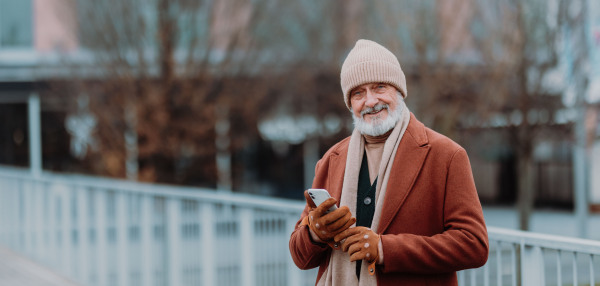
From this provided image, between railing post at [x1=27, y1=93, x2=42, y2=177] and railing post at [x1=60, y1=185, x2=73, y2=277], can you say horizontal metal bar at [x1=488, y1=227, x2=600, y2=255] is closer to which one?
railing post at [x1=60, y1=185, x2=73, y2=277]

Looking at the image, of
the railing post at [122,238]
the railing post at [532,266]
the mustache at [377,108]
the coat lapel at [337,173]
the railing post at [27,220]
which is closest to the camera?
the mustache at [377,108]

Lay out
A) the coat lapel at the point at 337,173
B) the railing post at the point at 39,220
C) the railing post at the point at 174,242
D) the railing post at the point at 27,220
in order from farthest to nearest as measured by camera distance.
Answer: the railing post at the point at 27,220 < the railing post at the point at 39,220 < the railing post at the point at 174,242 < the coat lapel at the point at 337,173

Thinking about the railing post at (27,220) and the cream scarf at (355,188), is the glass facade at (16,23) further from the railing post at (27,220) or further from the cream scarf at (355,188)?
the cream scarf at (355,188)

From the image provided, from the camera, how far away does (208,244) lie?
5.96m

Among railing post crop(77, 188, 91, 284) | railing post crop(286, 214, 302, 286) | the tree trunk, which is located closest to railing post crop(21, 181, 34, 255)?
railing post crop(77, 188, 91, 284)

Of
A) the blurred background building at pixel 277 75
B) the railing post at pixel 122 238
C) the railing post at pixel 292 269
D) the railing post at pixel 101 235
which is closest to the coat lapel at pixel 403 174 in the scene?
the railing post at pixel 292 269

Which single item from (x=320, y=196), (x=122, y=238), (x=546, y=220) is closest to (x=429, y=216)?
(x=320, y=196)

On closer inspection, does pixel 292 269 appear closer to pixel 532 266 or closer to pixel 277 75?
pixel 532 266

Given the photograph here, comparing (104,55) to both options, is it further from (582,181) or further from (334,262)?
Result: (334,262)

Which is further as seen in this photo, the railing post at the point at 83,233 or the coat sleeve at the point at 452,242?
the railing post at the point at 83,233

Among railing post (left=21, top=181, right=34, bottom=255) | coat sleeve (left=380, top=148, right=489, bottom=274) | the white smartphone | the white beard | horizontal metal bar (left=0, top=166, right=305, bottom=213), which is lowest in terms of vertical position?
railing post (left=21, top=181, right=34, bottom=255)

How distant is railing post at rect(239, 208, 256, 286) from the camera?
5383 mm

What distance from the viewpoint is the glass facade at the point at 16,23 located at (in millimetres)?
19016

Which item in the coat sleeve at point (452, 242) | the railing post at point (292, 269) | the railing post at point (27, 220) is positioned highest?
the coat sleeve at point (452, 242)
